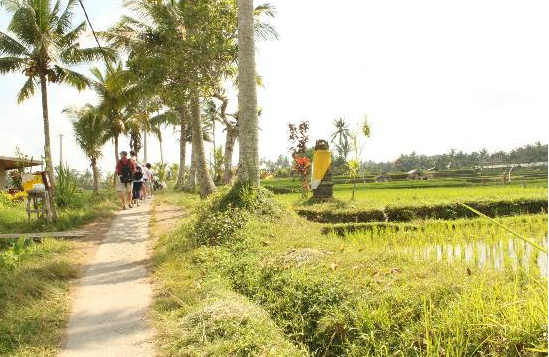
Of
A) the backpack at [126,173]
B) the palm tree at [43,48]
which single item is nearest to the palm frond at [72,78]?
the palm tree at [43,48]

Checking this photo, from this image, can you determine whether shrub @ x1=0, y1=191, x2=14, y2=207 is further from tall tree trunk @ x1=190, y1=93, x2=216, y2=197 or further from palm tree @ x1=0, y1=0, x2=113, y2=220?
tall tree trunk @ x1=190, y1=93, x2=216, y2=197

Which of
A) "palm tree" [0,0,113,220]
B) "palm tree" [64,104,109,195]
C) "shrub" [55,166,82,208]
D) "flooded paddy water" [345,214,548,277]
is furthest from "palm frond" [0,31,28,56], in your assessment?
"flooded paddy water" [345,214,548,277]

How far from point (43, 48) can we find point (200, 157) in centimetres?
814

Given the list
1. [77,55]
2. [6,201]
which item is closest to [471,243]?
[6,201]

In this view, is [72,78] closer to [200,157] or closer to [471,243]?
[200,157]

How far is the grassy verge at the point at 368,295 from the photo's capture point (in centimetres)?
284

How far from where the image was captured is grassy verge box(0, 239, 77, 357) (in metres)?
3.84

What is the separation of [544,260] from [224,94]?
1183 cm

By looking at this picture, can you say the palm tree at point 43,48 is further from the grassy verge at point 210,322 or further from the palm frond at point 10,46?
the grassy verge at point 210,322

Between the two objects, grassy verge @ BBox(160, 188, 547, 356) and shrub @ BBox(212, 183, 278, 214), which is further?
shrub @ BBox(212, 183, 278, 214)

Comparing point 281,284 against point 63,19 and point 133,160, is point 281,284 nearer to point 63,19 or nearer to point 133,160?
point 133,160

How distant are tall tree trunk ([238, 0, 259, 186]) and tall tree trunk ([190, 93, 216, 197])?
472 cm

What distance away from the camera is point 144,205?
13547mm

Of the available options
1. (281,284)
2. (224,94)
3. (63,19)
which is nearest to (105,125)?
(63,19)
